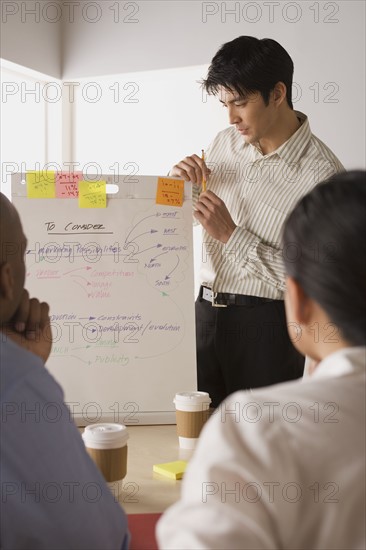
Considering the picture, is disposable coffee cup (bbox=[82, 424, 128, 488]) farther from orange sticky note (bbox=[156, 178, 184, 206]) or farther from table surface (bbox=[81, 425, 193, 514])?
orange sticky note (bbox=[156, 178, 184, 206])

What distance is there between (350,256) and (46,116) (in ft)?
11.8

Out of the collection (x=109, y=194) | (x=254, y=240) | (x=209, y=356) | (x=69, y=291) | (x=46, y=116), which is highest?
(x=46, y=116)

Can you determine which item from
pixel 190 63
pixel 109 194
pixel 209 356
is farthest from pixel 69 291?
pixel 190 63

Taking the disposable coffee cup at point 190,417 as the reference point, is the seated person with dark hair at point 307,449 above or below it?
above

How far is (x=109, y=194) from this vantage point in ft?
7.29

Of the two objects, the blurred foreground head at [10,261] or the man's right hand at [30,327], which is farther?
the man's right hand at [30,327]

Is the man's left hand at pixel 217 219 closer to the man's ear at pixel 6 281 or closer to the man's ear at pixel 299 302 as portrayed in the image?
the man's ear at pixel 6 281

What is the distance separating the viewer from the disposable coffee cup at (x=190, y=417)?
5.77ft

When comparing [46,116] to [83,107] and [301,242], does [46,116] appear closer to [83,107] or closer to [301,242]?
[83,107]

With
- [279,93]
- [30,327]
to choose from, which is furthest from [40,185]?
[30,327]

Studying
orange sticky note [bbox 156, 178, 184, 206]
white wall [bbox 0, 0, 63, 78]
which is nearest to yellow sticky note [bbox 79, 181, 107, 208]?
orange sticky note [bbox 156, 178, 184, 206]

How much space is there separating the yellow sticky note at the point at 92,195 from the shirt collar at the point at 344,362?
1.51 meters

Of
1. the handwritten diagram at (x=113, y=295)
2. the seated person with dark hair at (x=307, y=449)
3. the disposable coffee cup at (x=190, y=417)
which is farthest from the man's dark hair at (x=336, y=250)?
the handwritten diagram at (x=113, y=295)

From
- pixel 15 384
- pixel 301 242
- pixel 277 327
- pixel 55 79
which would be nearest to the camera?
pixel 301 242
